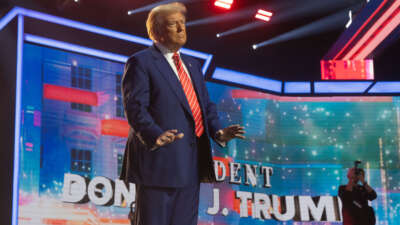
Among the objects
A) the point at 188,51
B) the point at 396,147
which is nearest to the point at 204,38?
the point at 188,51

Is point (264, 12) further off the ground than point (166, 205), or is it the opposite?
point (264, 12)

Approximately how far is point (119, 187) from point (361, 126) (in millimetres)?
3127

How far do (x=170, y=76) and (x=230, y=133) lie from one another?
0.29 meters

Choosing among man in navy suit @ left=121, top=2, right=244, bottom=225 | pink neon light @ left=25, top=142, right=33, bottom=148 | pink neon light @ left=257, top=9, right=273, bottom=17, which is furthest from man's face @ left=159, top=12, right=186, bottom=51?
pink neon light @ left=257, top=9, right=273, bottom=17

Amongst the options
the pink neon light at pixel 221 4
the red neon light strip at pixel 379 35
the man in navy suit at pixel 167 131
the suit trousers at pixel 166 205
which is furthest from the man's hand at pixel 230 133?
the pink neon light at pixel 221 4

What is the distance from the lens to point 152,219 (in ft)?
5.64

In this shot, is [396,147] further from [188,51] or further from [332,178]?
[188,51]

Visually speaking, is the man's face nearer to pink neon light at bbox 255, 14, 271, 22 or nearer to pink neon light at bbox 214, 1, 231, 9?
pink neon light at bbox 214, 1, 231, 9

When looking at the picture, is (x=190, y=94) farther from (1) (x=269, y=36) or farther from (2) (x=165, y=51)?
(1) (x=269, y=36)

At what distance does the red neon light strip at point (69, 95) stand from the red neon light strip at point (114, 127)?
8.3 inches

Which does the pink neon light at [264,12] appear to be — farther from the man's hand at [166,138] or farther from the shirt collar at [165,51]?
the man's hand at [166,138]

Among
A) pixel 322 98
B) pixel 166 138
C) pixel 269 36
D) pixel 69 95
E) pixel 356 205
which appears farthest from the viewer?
pixel 269 36

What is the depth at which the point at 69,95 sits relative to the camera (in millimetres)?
4758

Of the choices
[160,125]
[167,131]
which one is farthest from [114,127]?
[167,131]
